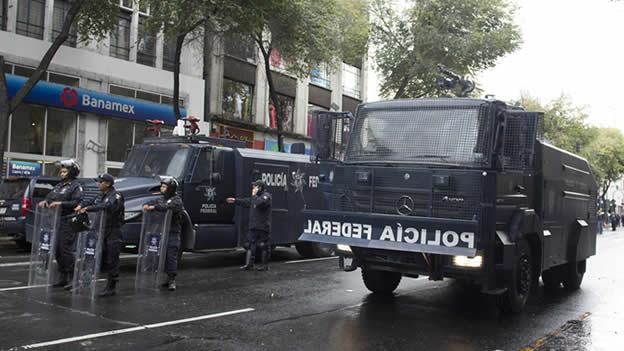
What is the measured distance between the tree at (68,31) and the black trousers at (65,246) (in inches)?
337

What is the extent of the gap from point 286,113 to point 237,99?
4.33 m

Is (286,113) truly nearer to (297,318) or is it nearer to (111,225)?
(111,225)

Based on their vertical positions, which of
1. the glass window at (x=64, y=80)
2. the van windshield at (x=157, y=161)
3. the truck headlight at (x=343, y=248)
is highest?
the glass window at (x=64, y=80)

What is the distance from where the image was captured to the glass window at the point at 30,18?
66.3ft

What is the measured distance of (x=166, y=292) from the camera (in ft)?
28.4

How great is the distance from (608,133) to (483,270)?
62202mm

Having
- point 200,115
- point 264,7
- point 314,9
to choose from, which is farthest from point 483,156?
point 200,115

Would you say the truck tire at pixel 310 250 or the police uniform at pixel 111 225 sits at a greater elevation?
the police uniform at pixel 111 225

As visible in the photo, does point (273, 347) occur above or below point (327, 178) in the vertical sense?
below

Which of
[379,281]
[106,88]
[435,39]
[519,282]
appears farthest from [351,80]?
[519,282]

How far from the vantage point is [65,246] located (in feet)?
27.4

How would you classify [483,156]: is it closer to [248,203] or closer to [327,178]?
[327,178]

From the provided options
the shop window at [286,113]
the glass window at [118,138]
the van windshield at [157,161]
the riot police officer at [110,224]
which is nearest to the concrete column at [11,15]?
the glass window at [118,138]

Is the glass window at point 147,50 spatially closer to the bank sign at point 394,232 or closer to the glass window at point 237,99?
the glass window at point 237,99
